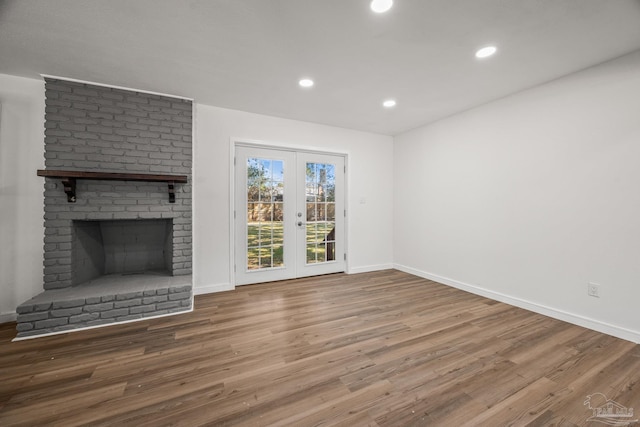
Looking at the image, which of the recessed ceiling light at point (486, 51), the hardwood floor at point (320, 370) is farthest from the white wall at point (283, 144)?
the recessed ceiling light at point (486, 51)

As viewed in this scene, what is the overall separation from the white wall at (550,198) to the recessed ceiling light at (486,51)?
1.10 meters

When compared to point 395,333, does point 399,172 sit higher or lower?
higher

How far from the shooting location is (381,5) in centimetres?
174

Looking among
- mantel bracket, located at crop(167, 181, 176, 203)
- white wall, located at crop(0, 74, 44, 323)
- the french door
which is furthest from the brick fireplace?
the french door

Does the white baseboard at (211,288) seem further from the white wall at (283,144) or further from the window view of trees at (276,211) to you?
the window view of trees at (276,211)

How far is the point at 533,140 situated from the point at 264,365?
3.70 meters

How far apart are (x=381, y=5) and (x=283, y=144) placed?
2.49m

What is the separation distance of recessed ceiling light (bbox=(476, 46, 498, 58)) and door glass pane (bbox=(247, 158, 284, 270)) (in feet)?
9.20

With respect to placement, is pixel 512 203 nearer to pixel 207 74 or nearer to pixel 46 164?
pixel 207 74

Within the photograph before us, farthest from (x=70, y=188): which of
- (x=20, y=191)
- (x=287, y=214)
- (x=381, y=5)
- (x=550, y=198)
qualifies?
(x=550, y=198)

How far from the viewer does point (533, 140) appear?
2924mm

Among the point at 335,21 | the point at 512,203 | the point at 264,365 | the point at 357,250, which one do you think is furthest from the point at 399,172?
the point at 264,365

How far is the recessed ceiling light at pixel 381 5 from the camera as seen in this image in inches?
67.4

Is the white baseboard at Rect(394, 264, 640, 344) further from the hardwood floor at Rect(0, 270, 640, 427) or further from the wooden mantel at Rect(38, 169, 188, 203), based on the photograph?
the wooden mantel at Rect(38, 169, 188, 203)
